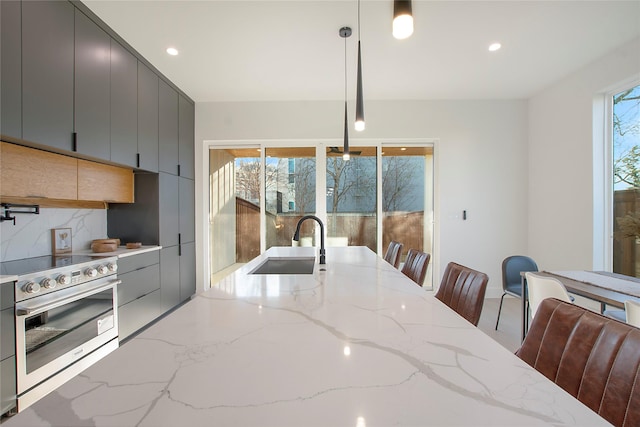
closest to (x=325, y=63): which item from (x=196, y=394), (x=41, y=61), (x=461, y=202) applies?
(x=41, y=61)

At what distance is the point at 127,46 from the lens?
267cm

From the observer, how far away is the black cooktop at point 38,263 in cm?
176

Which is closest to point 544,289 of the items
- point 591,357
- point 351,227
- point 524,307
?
point 524,307

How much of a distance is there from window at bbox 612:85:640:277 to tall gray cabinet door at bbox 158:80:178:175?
4.66m

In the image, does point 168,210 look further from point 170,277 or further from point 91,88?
point 91,88

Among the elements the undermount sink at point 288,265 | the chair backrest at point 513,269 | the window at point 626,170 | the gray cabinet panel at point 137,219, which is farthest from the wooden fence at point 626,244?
the gray cabinet panel at point 137,219

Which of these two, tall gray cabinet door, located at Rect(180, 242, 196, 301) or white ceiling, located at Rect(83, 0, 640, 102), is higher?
white ceiling, located at Rect(83, 0, 640, 102)

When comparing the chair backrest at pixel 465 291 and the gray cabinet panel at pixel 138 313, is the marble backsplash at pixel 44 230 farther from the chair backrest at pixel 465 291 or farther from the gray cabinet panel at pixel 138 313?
the chair backrest at pixel 465 291

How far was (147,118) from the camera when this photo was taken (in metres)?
2.98

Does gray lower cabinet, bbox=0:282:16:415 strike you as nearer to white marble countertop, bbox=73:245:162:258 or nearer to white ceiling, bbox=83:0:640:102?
white marble countertop, bbox=73:245:162:258

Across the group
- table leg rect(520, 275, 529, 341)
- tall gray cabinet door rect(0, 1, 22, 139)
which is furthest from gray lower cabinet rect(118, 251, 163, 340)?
table leg rect(520, 275, 529, 341)

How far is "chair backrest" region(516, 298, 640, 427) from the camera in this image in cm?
67

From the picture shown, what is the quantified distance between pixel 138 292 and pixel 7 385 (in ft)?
3.86

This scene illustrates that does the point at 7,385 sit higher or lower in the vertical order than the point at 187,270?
lower
